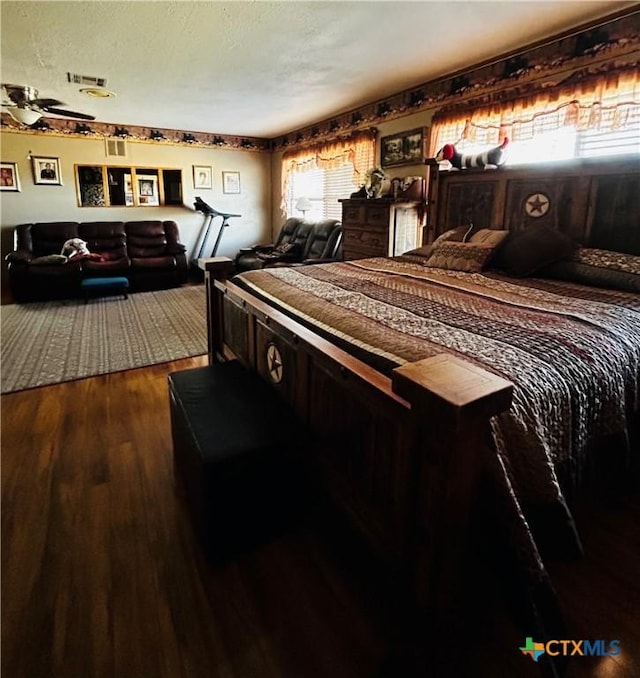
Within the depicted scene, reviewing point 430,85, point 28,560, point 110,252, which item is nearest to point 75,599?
point 28,560

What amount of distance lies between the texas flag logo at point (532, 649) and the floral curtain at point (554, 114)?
2974mm

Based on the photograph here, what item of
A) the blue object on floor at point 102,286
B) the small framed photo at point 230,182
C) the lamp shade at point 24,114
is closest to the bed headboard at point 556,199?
the lamp shade at point 24,114

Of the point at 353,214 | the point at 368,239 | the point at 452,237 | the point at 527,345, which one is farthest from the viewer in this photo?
the point at 353,214

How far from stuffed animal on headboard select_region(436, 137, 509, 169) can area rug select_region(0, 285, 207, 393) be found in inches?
101

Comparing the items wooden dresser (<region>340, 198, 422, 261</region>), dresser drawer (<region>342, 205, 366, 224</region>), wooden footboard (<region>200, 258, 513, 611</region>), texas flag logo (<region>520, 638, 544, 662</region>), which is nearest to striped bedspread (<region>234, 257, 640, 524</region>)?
wooden footboard (<region>200, 258, 513, 611</region>)

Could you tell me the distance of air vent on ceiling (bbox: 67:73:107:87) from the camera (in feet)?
11.9

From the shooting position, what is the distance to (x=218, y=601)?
4.44 ft

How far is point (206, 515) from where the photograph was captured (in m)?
1.44

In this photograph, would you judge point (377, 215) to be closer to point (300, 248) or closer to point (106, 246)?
point (300, 248)

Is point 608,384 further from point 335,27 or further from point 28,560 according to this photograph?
point 335,27

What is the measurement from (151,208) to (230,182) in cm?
139

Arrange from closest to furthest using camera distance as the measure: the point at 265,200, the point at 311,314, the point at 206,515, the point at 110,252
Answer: the point at 206,515
the point at 311,314
the point at 110,252
the point at 265,200

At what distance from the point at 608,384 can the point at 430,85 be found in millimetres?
3585

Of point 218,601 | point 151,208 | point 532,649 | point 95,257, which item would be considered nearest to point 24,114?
point 95,257
